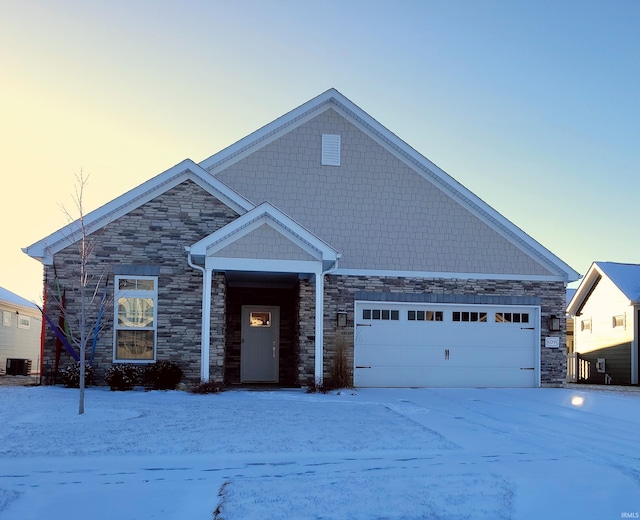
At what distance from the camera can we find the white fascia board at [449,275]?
17406mm

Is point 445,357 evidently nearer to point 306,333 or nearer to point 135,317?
point 306,333

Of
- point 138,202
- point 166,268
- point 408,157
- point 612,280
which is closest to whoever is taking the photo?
point 166,268

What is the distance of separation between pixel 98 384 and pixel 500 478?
10.8 metres

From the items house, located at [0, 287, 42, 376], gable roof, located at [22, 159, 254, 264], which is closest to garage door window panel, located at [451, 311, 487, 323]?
gable roof, located at [22, 159, 254, 264]

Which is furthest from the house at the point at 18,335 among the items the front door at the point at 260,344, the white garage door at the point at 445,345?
the white garage door at the point at 445,345

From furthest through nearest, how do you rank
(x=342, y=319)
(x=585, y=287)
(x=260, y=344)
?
(x=585, y=287), (x=260, y=344), (x=342, y=319)

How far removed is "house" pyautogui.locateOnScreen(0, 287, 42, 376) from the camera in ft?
80.5

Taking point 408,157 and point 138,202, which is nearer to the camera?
point 138,202

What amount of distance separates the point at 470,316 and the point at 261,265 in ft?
20.7

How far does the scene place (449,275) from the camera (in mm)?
17906

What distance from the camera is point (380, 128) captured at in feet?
59.4

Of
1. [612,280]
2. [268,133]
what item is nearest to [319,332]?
[268,133]

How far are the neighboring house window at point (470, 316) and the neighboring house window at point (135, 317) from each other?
7824 millimetres

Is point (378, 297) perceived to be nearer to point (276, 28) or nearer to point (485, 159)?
point (485, 159)
